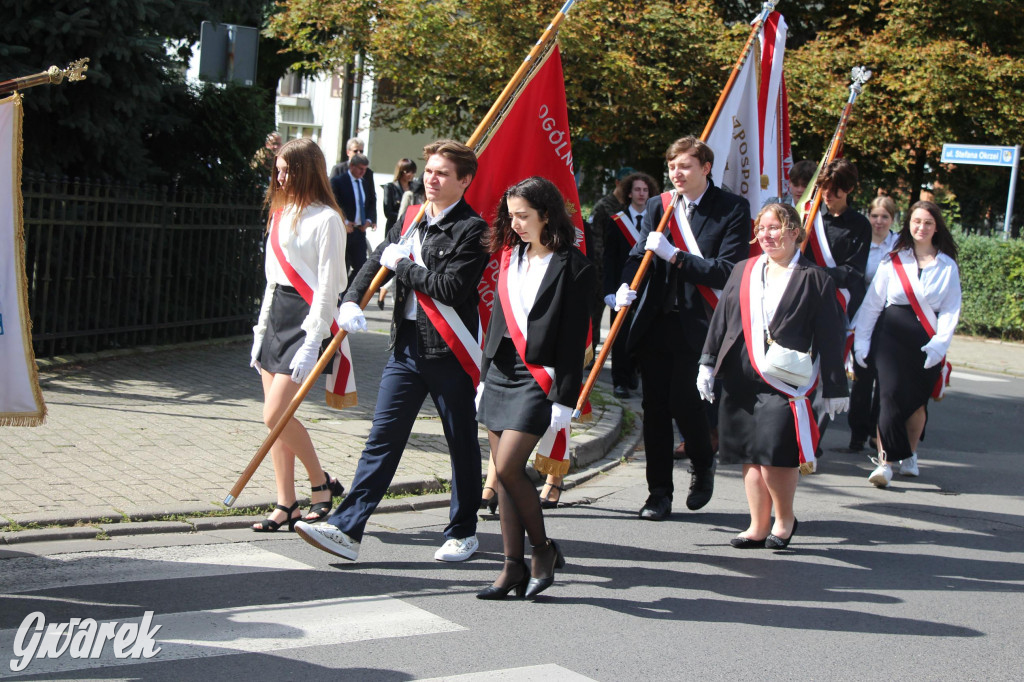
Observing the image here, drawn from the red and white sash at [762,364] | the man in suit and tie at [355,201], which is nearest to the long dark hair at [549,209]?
the red and white sash at [762,364]

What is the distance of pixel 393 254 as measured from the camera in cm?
541

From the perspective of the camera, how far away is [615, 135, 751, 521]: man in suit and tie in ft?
22.0

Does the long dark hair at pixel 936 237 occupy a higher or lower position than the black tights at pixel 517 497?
higher

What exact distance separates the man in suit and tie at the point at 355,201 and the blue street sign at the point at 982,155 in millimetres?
9373

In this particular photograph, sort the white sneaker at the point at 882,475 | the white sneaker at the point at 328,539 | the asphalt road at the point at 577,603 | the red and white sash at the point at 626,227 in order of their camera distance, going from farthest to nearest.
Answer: the red and white sash at the point at 626,227
the white sneaker at the point at 882,475
the white sneaker at the point at 328,539
the asphalt road at the point at 577,603

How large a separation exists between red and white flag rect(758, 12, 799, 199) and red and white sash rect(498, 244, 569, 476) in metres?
3.22

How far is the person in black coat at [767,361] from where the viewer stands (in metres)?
6.03

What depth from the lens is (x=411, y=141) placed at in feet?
121

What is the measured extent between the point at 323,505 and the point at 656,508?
1906mm

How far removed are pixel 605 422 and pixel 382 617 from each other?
15.3 feet

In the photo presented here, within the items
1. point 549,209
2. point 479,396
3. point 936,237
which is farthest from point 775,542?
point 936,237

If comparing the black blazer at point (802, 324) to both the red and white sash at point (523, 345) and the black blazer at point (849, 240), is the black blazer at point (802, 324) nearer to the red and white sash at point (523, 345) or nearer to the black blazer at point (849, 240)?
the red and white sash at point (523, 345)

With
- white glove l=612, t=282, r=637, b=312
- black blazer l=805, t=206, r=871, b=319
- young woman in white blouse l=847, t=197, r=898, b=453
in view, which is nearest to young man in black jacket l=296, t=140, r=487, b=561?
white glove l=612, t=282, r=637, b=312

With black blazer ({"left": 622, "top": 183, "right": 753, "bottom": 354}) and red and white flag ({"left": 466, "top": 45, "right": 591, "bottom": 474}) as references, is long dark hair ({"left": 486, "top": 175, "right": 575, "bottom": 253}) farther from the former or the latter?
black blazer ({"left": 622, "top": 183, "right": 753, "bottom": 354})
